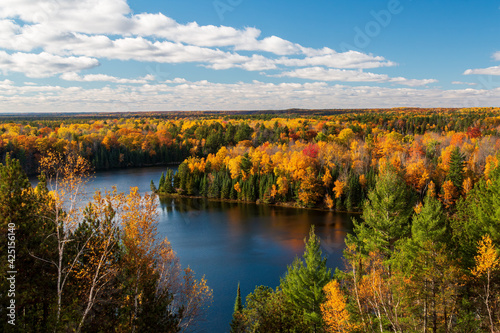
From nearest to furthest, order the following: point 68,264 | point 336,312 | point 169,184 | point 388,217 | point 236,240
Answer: point 68,264 < point 336,312 < point 388,217 < point 236,240 < point 169,184

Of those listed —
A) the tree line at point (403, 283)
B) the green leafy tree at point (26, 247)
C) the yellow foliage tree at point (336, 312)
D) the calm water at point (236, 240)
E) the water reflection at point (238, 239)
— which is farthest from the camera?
the water reflection at point (238, 239)

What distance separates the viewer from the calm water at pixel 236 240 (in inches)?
1001

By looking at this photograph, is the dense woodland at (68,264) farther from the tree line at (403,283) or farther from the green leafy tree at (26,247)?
the tree line at (403,283)

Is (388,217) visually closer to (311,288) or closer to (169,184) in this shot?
(311,288)

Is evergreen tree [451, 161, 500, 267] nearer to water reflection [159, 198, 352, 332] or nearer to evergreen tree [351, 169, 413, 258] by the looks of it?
evergreen tree [351, 169, 413, 258]

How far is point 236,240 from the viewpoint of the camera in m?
35.9

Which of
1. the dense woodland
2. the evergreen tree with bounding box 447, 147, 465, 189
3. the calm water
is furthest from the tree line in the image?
the evergreen tree with bounding box 447, 147, 465, 189

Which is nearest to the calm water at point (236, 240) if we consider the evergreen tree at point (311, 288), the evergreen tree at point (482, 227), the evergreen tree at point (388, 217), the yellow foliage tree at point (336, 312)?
the evergreen tree at point (311, 288)

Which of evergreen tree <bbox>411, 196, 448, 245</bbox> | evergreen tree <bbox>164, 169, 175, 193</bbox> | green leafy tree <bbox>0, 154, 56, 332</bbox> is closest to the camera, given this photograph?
green leafy tree <bbox>0, 154, 56, 332</bbox>

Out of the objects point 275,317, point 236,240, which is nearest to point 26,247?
point 275,317

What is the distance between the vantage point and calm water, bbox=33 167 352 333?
83.4 feet

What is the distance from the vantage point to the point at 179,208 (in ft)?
163

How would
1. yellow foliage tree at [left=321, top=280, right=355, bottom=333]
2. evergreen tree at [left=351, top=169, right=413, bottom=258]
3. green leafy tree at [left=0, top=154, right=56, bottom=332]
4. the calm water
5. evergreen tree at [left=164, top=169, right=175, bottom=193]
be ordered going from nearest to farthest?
green leafy tree at [left=0, top=154, right=56, bottom=332] < yellow foliage tree at [left=321, top=280, right=355, bottom=333] < evergreen tree at [left=351, top=169, right=413, bottom=258] < the calm water < evergreen tree at [left=164, top=169, right=175, bottom=193]

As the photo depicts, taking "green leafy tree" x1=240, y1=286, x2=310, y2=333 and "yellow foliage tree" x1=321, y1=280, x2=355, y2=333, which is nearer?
"yellow foliage tree" x1=321, y1=280, x2=355, y2=333
